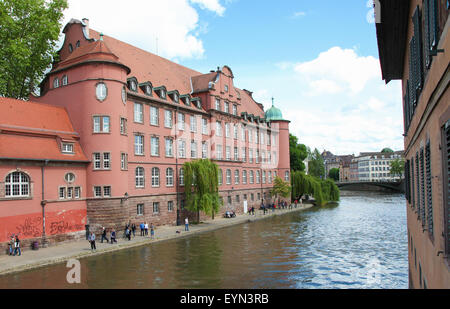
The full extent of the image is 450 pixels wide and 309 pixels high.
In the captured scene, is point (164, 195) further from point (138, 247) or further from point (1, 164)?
point (1, 164)

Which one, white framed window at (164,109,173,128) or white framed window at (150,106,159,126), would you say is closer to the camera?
white framed window at (150,106,159,126)

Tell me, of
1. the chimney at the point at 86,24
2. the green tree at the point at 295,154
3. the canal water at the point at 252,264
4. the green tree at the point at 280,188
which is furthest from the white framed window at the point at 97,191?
the green tree at the point at 295,154

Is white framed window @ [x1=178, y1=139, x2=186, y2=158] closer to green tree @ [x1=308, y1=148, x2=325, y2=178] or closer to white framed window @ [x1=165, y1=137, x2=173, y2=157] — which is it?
white framed window @ [x1=165, y1=137, x2=173, y2=157]

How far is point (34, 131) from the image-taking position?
2955 centimetres

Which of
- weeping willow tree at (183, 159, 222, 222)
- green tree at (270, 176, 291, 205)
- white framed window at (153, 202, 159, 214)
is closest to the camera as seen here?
white framed window at (153, 202, 159, 214)

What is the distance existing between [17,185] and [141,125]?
13820mm

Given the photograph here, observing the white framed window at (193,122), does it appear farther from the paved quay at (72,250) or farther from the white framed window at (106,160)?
the white framed window at (106,160)

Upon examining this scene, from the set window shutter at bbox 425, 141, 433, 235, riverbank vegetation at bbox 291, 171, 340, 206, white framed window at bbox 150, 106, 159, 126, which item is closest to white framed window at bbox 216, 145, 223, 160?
white framed window at bbox 150, 106, 159, 126

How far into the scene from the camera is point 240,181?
56438 millimetres

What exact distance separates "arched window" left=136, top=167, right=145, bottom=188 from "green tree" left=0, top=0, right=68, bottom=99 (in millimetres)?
14920

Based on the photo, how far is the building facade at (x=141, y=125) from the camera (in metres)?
33.1

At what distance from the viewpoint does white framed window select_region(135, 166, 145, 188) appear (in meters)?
37.2

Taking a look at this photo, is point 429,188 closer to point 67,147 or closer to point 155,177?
point 67,147

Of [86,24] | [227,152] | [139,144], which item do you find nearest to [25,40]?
[86,24]
